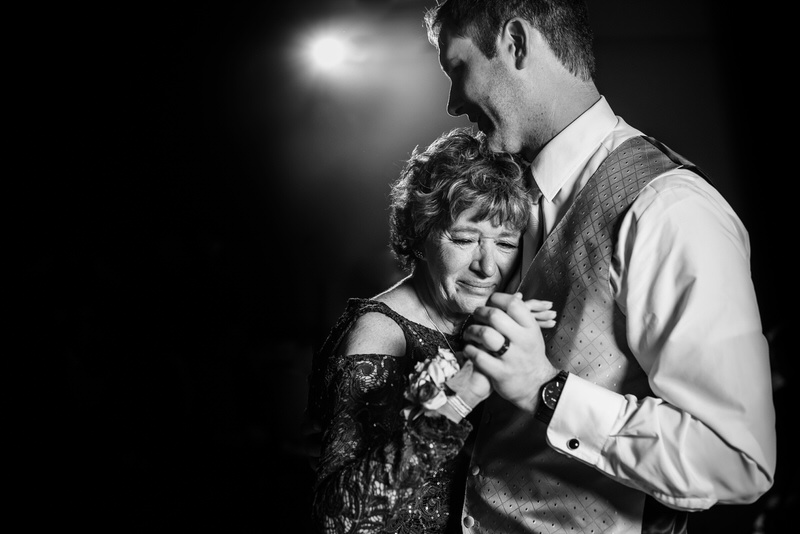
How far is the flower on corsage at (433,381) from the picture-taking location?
1156 millimetres

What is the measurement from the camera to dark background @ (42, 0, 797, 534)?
2783 millimetres

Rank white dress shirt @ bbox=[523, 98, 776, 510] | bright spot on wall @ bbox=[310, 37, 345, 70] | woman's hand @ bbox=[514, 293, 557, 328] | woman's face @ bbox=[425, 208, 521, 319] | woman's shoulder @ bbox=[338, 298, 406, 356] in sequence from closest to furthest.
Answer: white dress shirt @ bbox=[523, 98, 776, 510] → woman's hand @ bbox=[514, 293, 557, 328] → woman's shoulder @ bbox=[338, 298, 406, 356] → woman's face @ bbox=[425, 208, 521, 319] → bright spot on wall @ bbox=[310, 37, 345, 70]

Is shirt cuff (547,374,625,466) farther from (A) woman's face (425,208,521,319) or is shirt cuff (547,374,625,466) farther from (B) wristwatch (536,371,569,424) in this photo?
(A) woman's face (425,208,521,319)

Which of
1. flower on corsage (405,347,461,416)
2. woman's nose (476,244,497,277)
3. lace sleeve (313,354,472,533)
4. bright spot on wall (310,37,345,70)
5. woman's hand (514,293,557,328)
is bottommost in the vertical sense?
lace sleeve (313,354,472,533)

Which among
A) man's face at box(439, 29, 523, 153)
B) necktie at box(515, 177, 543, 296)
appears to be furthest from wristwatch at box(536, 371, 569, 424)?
man's face at box(439, 29, 523, 153)

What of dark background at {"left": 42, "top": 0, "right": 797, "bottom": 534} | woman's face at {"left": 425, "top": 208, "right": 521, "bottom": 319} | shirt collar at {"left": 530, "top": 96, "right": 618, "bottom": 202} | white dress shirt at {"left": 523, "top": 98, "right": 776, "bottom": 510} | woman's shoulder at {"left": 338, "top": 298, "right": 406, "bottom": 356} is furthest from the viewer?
dark background at {"left": 42, "top": 0, "right": 797, "bottom": 534}

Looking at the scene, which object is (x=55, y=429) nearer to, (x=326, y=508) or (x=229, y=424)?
(x=229, y=424)

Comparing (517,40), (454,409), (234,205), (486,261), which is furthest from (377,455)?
(234,205)

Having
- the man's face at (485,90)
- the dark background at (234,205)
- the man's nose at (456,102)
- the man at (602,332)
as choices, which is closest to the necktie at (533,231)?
the man at (602,332)

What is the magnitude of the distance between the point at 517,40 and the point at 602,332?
A: 74 cm

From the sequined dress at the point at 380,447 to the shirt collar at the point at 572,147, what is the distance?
50cm

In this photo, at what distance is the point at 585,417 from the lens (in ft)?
3.59

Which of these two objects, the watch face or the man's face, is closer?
the watch face

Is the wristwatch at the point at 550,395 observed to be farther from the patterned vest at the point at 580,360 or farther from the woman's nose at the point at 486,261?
the woman's nose at the point at 486,261
